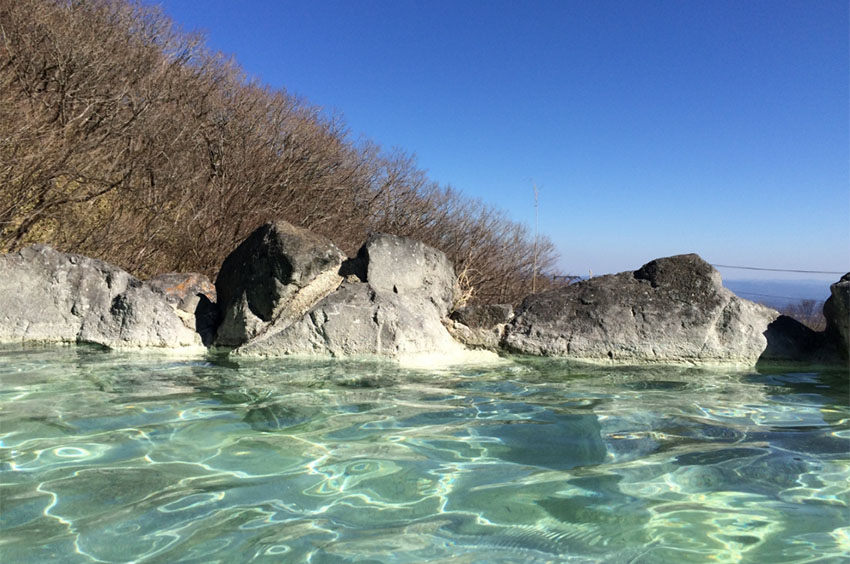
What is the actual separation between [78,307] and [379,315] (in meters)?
2.85

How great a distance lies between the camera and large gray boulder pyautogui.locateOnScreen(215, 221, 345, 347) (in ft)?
19.3

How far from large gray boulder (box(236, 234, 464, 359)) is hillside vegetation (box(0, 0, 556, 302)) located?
468 centimetres

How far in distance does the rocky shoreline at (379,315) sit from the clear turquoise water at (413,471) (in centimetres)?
100

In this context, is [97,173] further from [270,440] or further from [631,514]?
[631,514]

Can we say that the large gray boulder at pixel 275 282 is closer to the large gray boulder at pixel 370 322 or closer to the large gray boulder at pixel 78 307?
the large gray boulder at pixel 370 322

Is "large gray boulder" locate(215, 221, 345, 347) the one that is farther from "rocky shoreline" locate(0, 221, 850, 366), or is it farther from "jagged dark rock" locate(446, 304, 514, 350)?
"jagged dark rock" locate(446, 304, 514, 350)

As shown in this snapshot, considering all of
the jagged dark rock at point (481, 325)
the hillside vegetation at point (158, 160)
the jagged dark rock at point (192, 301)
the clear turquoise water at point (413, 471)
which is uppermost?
the hillside vegetation at point (158, 160)

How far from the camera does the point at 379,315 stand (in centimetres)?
564

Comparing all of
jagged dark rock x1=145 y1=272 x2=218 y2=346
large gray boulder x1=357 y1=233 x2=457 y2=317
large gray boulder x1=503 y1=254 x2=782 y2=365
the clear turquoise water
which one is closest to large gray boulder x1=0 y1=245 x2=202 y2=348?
jagged dark rock x1=145 y1=272 x2=218 y2=346

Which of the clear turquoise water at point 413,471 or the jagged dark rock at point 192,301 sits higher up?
the jagged dark rock at point 192,301

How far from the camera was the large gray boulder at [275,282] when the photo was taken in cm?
589

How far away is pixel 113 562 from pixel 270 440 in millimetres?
1248

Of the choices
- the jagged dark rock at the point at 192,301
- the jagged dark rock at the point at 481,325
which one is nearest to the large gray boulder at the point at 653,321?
the jagged dark rock at the point at 481,325

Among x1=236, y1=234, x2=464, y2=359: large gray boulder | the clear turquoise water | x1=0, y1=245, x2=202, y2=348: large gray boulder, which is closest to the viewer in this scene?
the clear turquoise water
